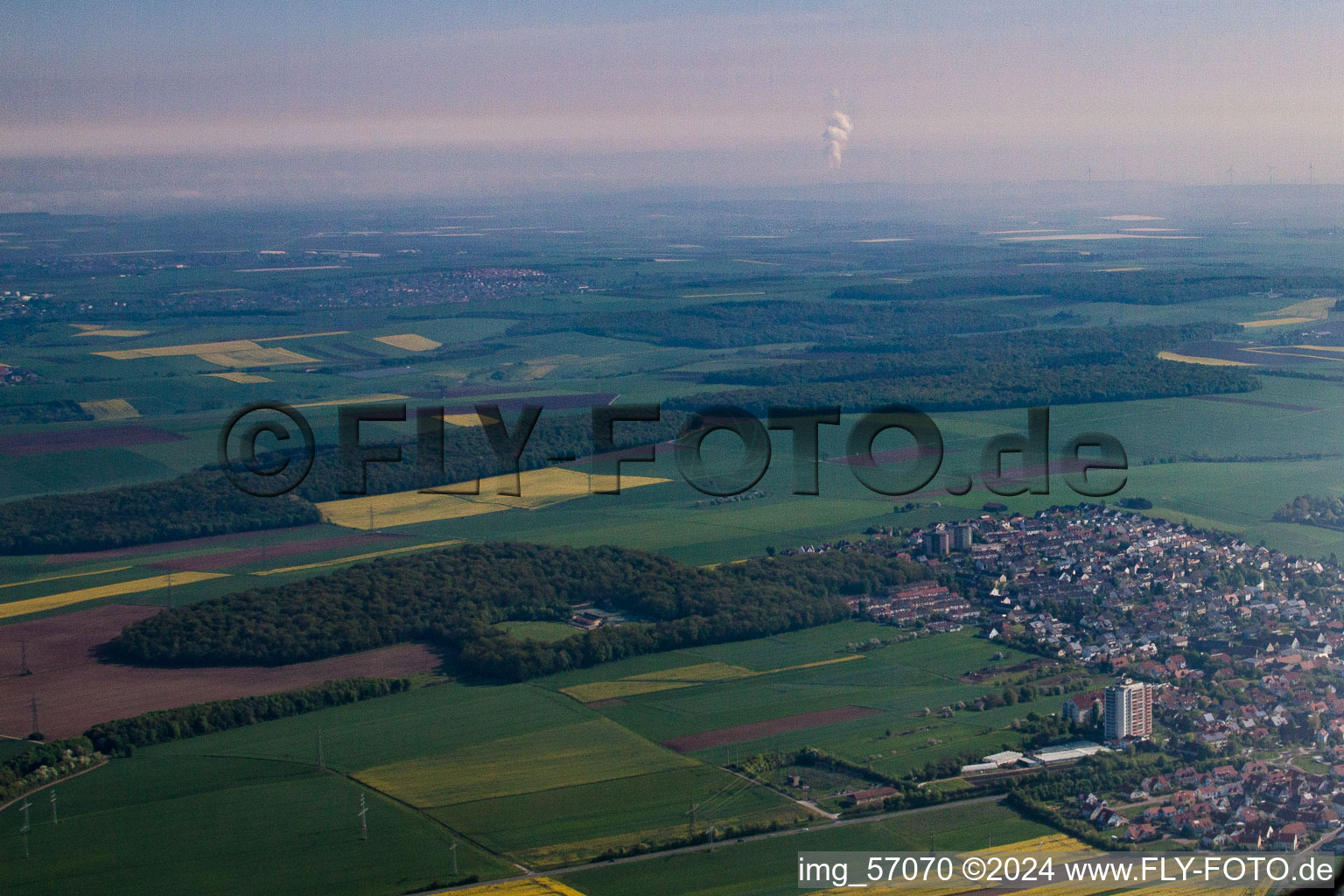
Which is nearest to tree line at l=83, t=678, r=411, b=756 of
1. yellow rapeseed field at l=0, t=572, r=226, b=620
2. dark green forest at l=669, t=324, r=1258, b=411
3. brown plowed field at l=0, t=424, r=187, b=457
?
yellow rapeseed field at l=0, t=572, r=226, b=620

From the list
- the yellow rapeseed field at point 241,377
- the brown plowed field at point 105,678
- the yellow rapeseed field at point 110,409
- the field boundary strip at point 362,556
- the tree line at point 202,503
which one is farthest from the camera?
the yellow rapeseed field at point 241,377

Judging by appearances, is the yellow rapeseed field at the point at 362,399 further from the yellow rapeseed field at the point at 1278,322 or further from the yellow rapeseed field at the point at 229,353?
the yellow rapeseed field at the point at 1278,322

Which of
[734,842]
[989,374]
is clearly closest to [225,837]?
[734,842]

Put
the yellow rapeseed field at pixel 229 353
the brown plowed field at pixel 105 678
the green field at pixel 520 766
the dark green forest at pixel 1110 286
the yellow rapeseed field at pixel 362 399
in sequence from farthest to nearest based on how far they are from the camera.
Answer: the dark green forest at pixel 1110 286 < the yellow rapeseed field at pixel 229 353 < the yellow rapeseed field at pixel 362 399 < the brown plowed field at pixel 105 678 < the green field at pixel 520 766

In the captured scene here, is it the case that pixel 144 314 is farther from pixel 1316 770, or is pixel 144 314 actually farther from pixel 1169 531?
pixel 1316 770

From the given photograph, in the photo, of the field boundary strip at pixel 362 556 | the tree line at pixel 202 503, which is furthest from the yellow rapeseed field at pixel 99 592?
the tree line at pixel 202 503
